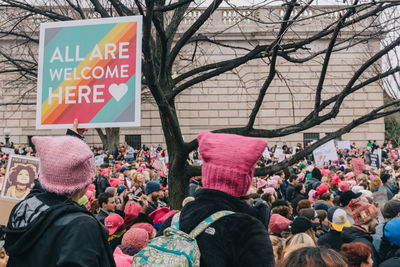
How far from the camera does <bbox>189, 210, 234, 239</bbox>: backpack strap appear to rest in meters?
2.22

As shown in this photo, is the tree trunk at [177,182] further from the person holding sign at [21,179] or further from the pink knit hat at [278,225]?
the person holding sign at [21,179]

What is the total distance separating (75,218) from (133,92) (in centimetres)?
166

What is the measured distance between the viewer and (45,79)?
12.0 ft

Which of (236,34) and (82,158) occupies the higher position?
(236,34)

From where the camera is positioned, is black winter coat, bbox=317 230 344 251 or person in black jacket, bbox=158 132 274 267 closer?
person in black jacket, bbox=158 132 274 267

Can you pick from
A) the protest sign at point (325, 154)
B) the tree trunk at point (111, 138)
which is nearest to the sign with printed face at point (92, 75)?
the protest sign at point (325, 154)

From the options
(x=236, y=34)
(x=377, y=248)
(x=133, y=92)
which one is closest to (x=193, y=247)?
(x=133, y=92)

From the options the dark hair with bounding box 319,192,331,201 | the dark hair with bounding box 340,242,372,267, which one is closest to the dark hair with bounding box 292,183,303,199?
the dark hair with bounding box 319,192,331,201

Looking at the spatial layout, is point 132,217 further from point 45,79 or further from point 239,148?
point 239,148

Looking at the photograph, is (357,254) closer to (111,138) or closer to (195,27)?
(195,27)

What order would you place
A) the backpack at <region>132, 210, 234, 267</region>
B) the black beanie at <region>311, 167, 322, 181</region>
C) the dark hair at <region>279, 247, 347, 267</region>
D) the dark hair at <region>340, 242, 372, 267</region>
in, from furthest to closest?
the black beanie at <region>311, 167, 322, 181</region> < the dark hair at <region>340, 242, 372, 267</region> < the backpack at <region>132, 210, 234, 267</region> < the dark hair at <region>279, 247, 347, 267</region>

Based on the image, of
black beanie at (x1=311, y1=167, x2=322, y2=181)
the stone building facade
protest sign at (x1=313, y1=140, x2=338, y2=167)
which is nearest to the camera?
black beanie at (x1=311, y1=167, x2=322, y2=181)

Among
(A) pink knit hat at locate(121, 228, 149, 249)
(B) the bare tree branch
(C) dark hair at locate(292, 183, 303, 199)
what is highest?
(B) the bare tree branch

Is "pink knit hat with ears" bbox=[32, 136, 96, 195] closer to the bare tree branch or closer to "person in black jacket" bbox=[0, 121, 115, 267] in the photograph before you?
"person in black jacket" bbox=[0, 121, 115, 267]
